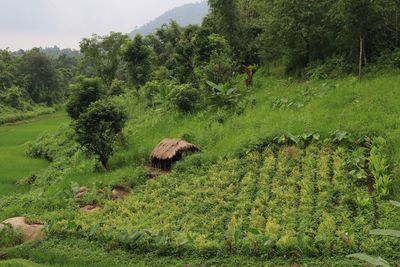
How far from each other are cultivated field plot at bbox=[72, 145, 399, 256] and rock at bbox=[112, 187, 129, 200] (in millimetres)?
420

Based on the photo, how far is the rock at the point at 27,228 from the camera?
1020 cm

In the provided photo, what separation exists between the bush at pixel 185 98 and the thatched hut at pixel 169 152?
4.03 m

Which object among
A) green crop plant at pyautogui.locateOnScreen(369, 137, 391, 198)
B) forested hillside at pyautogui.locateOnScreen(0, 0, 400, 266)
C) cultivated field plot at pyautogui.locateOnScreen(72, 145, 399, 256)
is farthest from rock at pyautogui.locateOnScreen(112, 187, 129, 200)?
green crop plant at pyautogui.locateOnScreen(369, 137, 391, 198)

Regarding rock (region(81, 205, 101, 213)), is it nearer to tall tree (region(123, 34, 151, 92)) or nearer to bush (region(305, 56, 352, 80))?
bush (region(305, 56, 352, 80))

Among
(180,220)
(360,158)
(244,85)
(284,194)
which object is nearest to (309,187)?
(284,194)

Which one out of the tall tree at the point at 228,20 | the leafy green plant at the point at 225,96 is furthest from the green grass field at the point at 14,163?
the tall tree at the point at 228,20

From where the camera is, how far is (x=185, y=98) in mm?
18109

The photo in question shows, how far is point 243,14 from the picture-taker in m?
27.3

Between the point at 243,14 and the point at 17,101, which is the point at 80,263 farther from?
the point at 17,101

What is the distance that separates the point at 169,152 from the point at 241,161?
2501 mm

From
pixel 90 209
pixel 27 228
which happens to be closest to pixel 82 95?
pixel 90 209

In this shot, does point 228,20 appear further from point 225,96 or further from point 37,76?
point 37,76

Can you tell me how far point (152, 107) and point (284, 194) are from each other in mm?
12940

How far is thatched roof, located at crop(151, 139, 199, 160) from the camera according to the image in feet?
44.9
